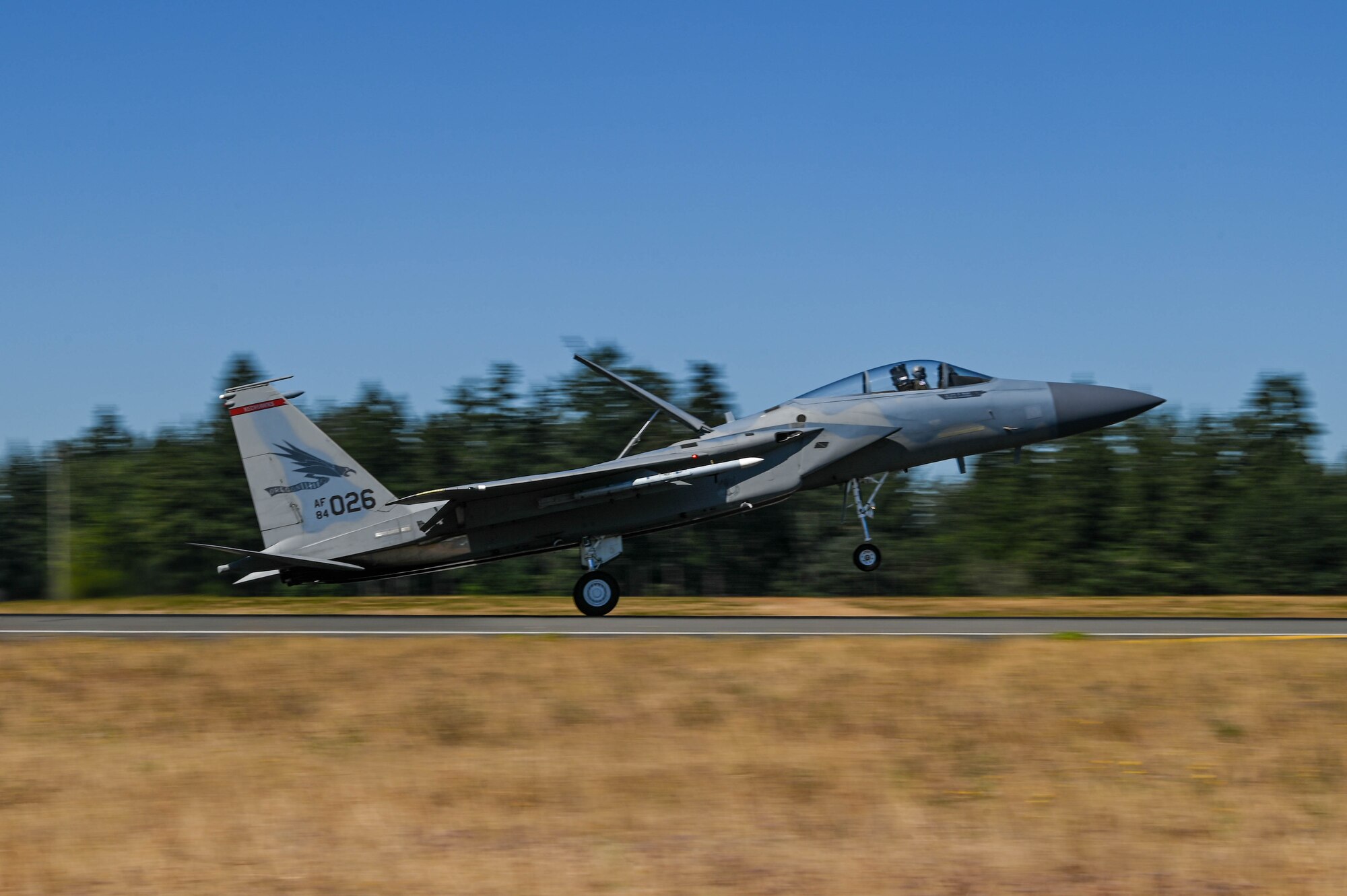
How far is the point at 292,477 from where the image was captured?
19.9 meters

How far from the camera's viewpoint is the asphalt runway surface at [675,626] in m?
16.4

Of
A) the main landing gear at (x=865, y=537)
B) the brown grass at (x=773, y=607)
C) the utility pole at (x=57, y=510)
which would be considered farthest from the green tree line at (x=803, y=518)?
the main landing gear at (x=865, y=537)

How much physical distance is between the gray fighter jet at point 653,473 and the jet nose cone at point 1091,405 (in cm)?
2

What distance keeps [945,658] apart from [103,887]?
8680 millimetres

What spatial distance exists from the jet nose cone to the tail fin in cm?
1068

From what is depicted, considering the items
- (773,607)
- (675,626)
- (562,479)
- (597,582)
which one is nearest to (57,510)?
(773,607)

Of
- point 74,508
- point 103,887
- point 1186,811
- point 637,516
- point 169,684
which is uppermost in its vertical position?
point 74,508

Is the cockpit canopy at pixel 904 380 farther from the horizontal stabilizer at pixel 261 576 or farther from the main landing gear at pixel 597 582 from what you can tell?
the horizontal stabilizer at pixel 261 576

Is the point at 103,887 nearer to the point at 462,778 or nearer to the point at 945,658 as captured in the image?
the point at 462,778

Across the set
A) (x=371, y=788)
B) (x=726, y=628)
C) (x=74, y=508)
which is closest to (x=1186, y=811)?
(x=371, y=788)

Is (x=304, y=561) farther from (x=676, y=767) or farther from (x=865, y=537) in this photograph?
(x=676, y=767)

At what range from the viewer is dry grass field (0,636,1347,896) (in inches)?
298

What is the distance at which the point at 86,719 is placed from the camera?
11492 mm

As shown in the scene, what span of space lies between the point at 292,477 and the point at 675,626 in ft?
22.5
